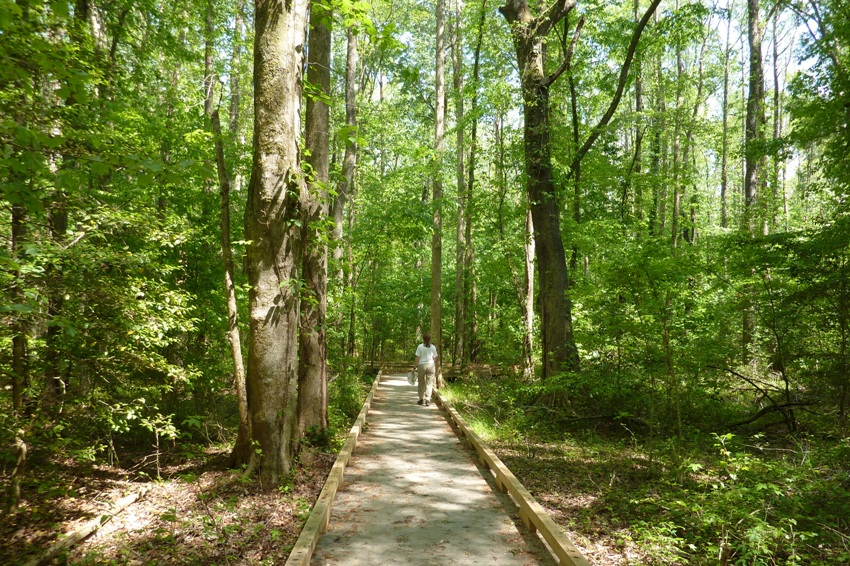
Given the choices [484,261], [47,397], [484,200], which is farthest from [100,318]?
[484,261]

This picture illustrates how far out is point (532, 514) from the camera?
5020mm

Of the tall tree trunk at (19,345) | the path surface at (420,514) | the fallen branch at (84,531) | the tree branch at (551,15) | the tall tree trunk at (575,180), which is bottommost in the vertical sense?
the fallen branch at (84,531)

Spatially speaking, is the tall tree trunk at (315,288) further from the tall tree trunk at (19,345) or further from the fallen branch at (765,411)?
the fallen branch at (765,411)

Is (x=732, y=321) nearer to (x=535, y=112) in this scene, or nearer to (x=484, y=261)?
(x=535, y=112)

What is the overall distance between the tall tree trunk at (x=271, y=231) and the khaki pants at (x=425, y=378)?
6.96 metres

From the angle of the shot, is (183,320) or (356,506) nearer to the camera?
(356,506)

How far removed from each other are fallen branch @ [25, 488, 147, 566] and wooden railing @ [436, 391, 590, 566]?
13.6 feet

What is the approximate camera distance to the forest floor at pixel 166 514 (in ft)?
15.5

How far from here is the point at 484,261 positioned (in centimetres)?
2020

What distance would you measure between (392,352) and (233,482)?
29.3 metres

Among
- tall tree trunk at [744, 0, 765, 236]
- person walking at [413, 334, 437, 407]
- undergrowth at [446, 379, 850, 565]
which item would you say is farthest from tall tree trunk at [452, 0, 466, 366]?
undergrowth at [446, 379, 850, 565]

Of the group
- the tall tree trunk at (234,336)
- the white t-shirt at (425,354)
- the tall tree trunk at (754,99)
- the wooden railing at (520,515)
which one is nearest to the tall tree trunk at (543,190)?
the white t-shirt at (425,354)

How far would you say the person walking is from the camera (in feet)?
42.5

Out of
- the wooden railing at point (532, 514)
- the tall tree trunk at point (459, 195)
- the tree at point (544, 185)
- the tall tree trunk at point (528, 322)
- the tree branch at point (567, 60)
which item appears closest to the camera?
the wooden railing at point (532, 514)
